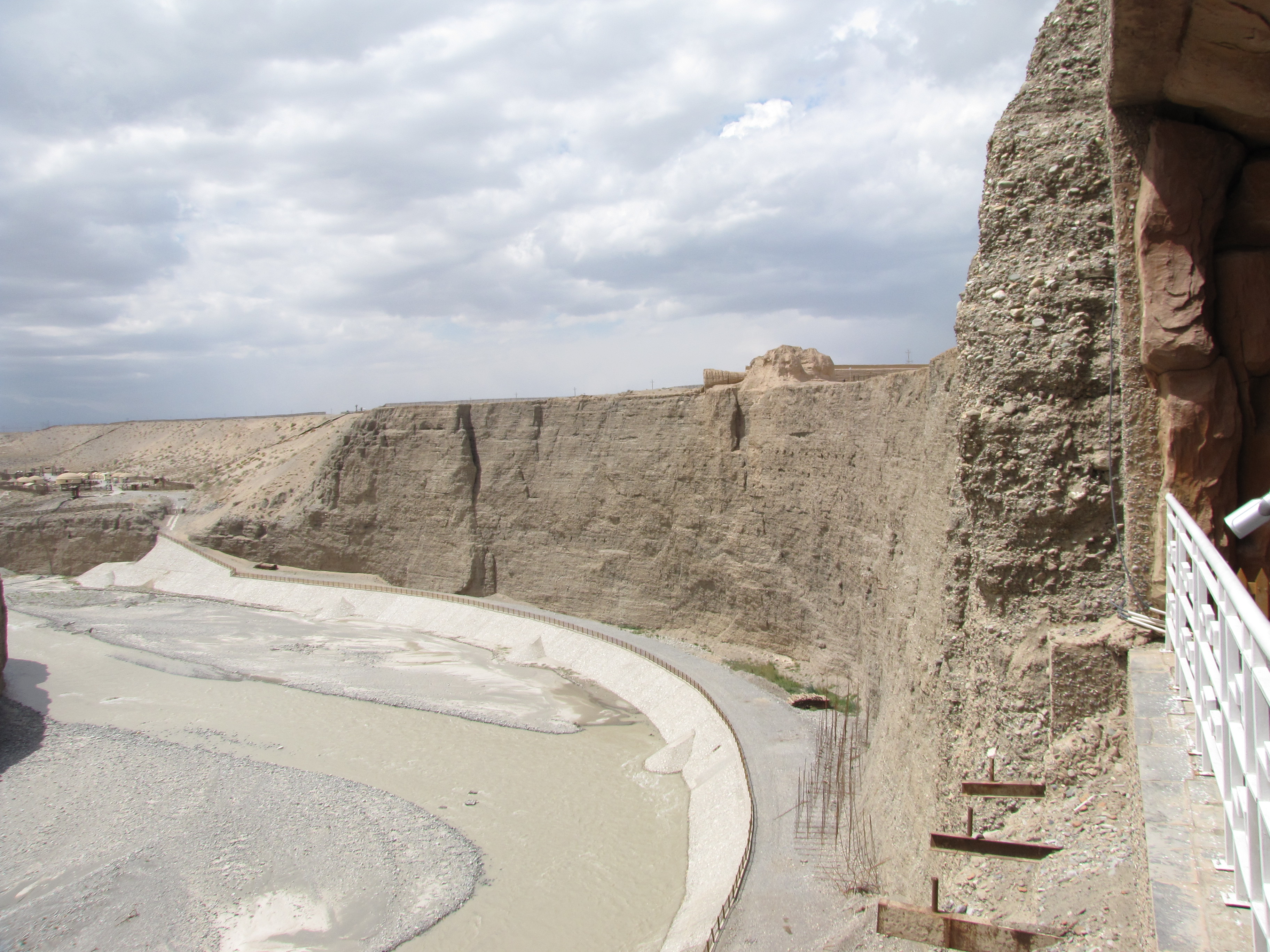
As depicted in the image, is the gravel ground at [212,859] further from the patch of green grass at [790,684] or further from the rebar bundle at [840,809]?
the patch of green grass at [790,684]

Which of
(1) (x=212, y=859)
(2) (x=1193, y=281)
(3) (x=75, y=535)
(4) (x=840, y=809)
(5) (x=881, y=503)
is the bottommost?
(1) (x=212, y=859)

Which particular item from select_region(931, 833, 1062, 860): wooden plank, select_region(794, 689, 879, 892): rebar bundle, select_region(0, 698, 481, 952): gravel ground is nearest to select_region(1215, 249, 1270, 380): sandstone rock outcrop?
select_region(931, 833, 1062, 860): wooden plank

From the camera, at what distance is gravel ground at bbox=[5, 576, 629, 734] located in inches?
914

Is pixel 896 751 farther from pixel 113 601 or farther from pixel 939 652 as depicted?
pixel 113 601

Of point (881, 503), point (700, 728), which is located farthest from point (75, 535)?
point (881, 503)

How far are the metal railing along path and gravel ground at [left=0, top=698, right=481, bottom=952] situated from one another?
5.38 metres

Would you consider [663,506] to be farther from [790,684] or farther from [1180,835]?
[1180,835]

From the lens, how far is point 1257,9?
5.06 meters

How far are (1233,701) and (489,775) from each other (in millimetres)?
17912

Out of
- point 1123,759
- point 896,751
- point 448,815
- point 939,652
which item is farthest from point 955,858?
point 448,815

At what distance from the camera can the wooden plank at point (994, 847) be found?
18.1 feet

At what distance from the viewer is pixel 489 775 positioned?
19000 millimetres

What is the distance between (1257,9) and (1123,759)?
5092 mm

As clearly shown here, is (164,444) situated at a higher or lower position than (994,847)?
higher
